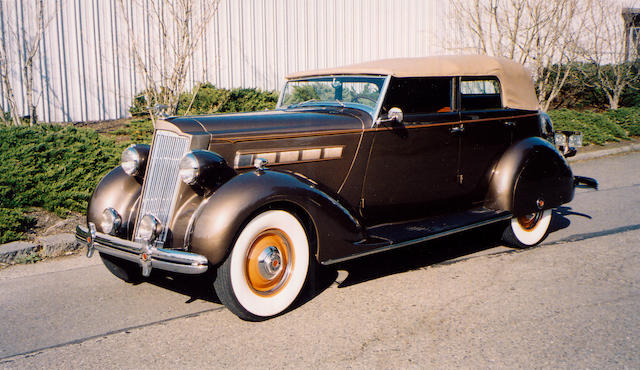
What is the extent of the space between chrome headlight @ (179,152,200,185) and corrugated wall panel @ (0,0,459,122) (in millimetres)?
5176

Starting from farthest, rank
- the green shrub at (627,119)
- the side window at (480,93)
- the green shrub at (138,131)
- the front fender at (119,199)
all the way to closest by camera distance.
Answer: the green shrub at (627,119) < the green shrub at (138,131) < the side window at (480,93) < the front fender at (119,199)

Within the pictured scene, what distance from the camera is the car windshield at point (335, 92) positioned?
459 cm

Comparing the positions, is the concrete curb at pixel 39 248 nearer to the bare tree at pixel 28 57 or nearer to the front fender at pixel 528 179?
the bare tree at pixel 28 57

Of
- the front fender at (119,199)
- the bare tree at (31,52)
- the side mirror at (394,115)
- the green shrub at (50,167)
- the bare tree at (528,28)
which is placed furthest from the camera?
the bare tree at (528,28)

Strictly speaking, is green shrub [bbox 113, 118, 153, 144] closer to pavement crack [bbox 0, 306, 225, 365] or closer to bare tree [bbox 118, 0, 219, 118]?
bare tree [bbox 118, 0, 219, 118]

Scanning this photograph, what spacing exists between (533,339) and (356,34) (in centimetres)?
1078

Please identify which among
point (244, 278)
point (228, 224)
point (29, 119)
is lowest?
point (244, 278)

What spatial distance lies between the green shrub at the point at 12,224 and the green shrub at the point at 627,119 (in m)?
12.6

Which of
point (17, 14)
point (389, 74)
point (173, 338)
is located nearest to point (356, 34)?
point (17, 14)

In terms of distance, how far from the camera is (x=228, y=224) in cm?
336

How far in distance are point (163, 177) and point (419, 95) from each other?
2.21 metres

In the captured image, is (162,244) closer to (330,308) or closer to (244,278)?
(244,278)

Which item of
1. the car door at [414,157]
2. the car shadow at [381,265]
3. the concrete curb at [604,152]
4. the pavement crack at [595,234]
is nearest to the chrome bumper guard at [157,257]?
the car shadow at [381,265]

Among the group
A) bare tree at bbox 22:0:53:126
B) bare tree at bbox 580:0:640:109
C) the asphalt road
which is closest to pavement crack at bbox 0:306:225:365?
the asphalt road
